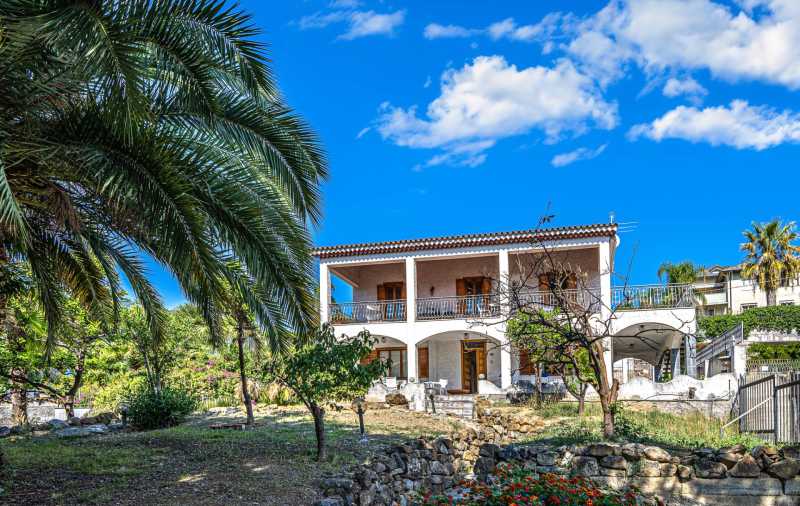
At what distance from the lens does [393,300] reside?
28.3 metres

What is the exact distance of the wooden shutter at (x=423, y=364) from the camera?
28513 mm

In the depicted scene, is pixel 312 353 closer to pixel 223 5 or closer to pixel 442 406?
pixel 223 5

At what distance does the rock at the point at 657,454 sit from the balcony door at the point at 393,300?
1804 centimetres

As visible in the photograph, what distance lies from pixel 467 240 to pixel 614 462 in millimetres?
16482

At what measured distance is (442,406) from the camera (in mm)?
20281

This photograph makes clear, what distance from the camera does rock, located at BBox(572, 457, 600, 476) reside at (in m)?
10.1

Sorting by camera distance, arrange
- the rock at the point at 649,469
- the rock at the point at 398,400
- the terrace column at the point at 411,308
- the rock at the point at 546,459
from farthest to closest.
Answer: the terrace column at the point at 411,308 < the rock at the point at 398,400 < the rock at the point at 546,459 < the rock at the point at 649,469

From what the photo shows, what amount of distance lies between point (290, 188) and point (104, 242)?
3256 millimetres

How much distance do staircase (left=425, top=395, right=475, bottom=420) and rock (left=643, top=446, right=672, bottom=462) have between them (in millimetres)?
10235

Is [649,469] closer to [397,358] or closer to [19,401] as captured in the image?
[19,401]

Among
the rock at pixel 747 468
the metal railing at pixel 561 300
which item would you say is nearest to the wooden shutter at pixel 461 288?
the metal railing at pixel 561 300

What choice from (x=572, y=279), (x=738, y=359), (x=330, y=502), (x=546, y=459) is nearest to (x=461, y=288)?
(x=572, y=279)

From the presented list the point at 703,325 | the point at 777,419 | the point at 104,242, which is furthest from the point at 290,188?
the point at 703,325

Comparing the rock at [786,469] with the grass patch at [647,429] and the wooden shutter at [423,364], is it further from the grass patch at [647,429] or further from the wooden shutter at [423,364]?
the wooden shutter at [423,364]
